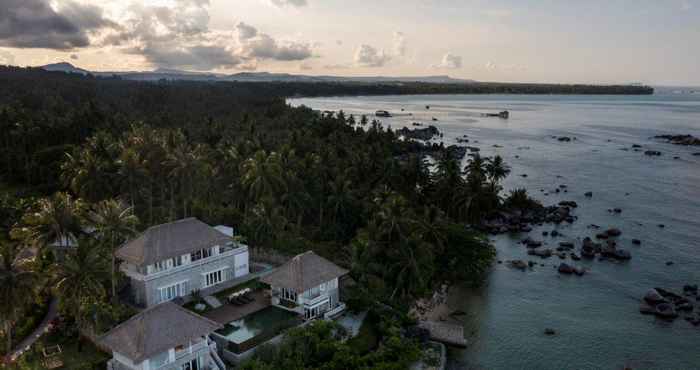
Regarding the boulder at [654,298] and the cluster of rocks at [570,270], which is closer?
the boulder at [654,298]

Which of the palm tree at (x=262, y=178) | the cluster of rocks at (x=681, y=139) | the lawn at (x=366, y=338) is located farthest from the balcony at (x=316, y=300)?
the cluster of rocks at (x=681, y=139)

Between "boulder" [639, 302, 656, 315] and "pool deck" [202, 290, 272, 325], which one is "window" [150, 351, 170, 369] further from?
"boulder" [639, 302, 656, 315]

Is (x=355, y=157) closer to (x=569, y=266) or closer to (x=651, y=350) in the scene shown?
(x=569, y=266)

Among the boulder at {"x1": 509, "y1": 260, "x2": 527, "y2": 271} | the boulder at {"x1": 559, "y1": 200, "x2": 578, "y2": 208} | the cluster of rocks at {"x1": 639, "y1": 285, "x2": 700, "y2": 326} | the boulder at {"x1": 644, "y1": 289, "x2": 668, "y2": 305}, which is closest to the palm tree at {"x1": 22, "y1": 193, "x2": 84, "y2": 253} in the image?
the boulder at {"x1": 509, "y1": 260, "x2": 527, "y2": 271}

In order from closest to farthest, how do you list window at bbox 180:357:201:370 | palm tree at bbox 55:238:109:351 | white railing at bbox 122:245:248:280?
1. window at bbox 180:357:201:370
2. palm tree at bbox 55:238:109:351
3. white railing at bbox 122:245:248:280

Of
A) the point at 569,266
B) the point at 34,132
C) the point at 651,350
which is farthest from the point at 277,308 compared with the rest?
the point at 34,132

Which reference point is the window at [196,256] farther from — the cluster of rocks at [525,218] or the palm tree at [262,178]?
the cluster of rocks at [525,218]
